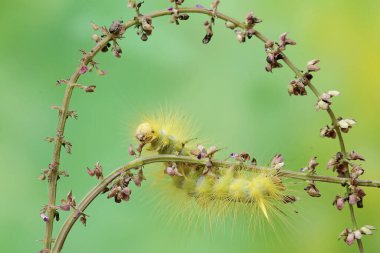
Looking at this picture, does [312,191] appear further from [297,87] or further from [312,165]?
[297,87]

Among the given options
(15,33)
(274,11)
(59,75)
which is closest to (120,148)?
(59,75)

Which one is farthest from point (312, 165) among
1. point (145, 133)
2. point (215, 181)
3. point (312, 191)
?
point (145, 133)

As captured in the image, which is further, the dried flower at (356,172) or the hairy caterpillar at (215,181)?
the hairy caterpillar at (215,181)

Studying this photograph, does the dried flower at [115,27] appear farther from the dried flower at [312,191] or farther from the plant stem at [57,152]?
the dried flower at [312,191]

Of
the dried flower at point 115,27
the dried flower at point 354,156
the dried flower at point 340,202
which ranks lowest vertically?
the dried flower at point 340,202

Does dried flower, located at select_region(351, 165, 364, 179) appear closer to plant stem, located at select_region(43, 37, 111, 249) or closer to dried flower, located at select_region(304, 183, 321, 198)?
dried flower, located at select_region(304, 183, 321, 198)

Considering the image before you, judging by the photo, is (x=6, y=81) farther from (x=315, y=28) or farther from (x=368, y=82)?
(x=368, y=82)

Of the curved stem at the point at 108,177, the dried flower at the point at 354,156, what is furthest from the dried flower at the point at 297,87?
the dried flower at the point at 354,156

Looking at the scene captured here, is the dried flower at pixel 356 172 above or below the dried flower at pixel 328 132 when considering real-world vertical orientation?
below

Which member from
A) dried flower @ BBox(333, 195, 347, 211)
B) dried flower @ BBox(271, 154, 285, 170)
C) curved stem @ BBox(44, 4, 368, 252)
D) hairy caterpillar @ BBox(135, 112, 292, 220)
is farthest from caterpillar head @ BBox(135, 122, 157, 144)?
dried flower @ BBox(333, 195, 347, 211)
